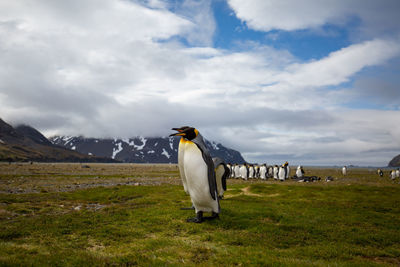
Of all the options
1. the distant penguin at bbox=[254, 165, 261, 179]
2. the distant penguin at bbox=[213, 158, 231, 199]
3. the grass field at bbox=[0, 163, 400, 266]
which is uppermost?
the distant penguin at bbox=[213, 158, 231, 199]

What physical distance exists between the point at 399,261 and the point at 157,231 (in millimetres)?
7465

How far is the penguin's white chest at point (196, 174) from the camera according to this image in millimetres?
9453

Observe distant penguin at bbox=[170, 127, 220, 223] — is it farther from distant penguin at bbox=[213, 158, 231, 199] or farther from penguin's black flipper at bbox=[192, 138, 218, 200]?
distant penguin at bbox=[213, 158, 231, 199]

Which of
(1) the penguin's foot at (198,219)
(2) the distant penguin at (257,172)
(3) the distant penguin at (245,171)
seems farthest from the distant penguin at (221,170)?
(2) the distant penguin at (257,172)

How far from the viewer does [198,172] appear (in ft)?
31.0

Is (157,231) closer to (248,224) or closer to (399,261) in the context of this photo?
(248,224)

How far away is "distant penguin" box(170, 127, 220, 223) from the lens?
9.46 metres

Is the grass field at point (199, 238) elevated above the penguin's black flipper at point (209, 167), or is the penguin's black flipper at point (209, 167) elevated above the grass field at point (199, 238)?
the penguin's black flipper at point (209, 167)

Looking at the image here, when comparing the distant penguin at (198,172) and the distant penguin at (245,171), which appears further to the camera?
the distant penguin at (245,171)

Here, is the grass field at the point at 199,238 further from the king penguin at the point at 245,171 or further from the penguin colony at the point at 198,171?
the king penguin at the point at 245,171

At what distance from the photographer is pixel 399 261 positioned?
6.98 m

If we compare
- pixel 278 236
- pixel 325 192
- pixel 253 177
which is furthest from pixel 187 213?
pixel 253 177

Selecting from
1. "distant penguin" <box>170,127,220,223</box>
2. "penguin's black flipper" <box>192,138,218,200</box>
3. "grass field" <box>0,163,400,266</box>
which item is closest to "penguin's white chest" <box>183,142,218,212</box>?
"distant penguin" <box>170,127,220,223</box>

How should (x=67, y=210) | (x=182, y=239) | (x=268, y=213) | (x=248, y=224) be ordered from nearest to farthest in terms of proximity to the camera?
(x=182, y=239) < (x=248, y=224) < (x=268, y=213) < (x=67, y=210)
